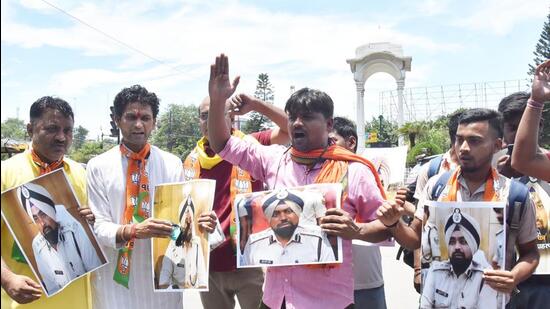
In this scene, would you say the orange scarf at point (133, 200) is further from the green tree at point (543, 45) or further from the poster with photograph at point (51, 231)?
the green tree at point (543, 45)

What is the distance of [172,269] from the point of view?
8.64 ft

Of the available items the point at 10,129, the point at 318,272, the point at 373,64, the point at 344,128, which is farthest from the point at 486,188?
the point at 373,64

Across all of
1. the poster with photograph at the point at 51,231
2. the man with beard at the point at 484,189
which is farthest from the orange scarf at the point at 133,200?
the man with beard at the point at 484,189

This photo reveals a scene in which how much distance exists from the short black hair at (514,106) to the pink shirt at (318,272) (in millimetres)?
1016

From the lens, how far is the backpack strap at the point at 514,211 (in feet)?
7.64

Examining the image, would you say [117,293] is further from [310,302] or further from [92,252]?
[310,302]

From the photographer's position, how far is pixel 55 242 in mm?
2568

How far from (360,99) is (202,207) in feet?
124

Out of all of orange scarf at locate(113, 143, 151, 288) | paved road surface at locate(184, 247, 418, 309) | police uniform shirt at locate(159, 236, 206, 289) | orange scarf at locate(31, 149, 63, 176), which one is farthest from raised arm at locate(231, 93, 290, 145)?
paved road surface at locate(184, 247, 418, 309)

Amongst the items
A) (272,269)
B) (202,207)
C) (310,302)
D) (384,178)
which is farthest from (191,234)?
(384,178)

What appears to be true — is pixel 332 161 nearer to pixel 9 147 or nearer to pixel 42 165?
pixel 42 165

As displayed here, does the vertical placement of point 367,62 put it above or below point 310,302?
above

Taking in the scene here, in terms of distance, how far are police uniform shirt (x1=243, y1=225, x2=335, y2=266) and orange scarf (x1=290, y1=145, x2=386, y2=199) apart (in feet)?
0.85

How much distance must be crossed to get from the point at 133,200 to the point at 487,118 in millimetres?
1799
